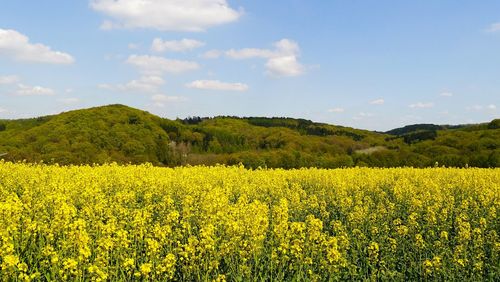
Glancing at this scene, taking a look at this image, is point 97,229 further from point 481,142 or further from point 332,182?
point 481,142

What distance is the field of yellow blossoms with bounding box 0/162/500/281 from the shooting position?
744 centimetres

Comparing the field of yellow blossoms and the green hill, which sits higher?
the green hill

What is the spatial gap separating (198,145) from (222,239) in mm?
72708

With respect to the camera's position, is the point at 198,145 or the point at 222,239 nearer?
the point at 222,239

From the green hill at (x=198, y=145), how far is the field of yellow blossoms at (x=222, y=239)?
25180mm

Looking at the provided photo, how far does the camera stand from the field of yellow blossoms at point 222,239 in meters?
7.44

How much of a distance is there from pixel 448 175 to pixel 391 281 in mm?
16494

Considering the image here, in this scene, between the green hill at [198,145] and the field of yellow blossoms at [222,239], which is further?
the green hill at [198,145]

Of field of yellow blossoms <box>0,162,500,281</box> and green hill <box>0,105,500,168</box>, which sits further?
green hill <box>0,105,500,168</box>

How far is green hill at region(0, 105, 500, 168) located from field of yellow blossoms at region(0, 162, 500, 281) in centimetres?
2518

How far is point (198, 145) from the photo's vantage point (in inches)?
3199

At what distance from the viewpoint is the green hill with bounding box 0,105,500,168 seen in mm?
42750

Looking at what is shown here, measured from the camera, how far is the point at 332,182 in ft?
66.2

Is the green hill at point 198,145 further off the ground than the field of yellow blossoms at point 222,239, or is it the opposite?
the green hill at point 198,145
